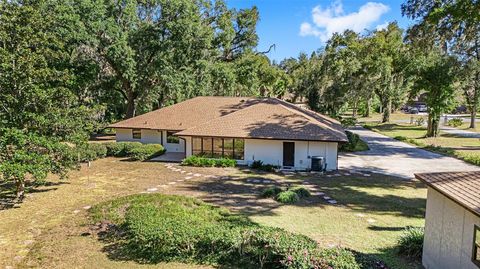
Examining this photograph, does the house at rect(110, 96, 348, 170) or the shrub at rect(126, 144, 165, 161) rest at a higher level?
the house at rect(110, 96, 348, 170)

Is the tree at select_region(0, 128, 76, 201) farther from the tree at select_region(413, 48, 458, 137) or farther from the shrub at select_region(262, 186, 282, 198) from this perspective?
the tree at select_region(413, 48, 458, 137)

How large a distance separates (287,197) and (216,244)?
641 cm

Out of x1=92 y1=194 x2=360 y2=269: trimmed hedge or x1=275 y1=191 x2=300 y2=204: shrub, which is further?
x1=275 y1=191 x2=300 y2=204: shrub

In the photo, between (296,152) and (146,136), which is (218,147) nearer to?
(296,152)

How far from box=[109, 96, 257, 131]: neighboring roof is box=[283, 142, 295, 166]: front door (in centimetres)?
729

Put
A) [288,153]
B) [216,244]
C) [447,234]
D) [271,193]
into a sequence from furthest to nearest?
1. [288,153]
2. [271,193]
3. [216,244]
4. [447,234]

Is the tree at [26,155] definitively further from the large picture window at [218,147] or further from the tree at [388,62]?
the tree at [388,62]

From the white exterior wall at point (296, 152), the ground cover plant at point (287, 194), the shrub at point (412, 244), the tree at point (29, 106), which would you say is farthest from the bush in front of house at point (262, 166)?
the shrub at point (412, 244)

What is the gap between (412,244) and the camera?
10.8 meters

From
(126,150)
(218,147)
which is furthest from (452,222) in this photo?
(126,150)

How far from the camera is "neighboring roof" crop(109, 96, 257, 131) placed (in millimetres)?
28672

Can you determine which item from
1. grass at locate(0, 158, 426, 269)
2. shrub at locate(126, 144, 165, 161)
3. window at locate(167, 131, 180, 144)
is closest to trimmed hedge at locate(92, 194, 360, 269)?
grass at locate(0, 158, 426, 269)

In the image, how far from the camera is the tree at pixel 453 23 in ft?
67.8

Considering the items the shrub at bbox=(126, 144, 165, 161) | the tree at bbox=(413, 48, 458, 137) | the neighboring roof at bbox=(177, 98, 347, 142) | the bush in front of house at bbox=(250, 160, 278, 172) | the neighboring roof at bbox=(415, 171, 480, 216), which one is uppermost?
the tree at bbox=(413, 48, 458, 137)
